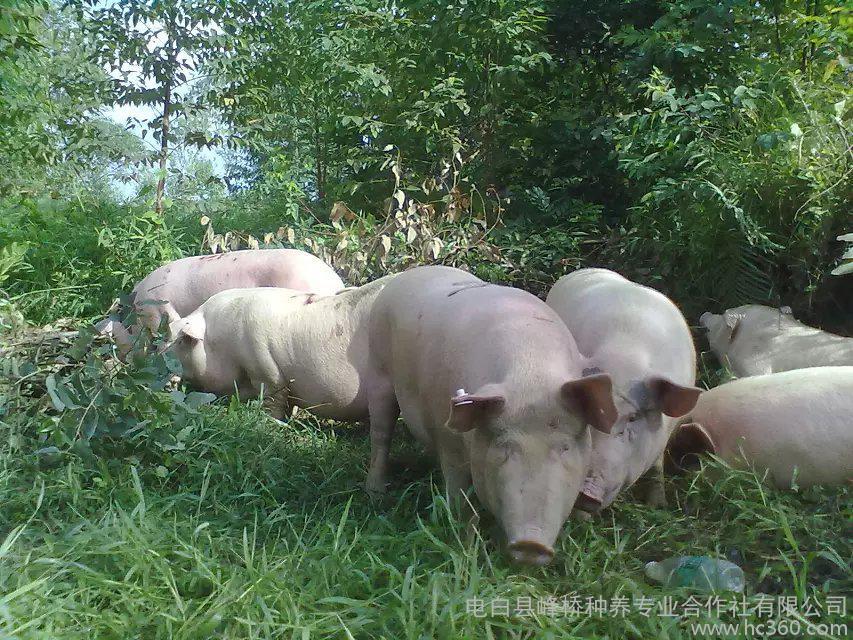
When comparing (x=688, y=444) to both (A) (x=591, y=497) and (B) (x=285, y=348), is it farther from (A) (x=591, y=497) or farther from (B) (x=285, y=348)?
(B) (x=285, y=348)

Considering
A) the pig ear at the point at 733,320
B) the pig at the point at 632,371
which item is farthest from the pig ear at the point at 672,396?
the pig ear at the point at 733,320

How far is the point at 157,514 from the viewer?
275 centimetres

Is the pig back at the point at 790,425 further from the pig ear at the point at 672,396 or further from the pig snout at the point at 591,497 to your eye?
the pig snout at the point at 591,497

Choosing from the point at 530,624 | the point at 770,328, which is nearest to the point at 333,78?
the point at 770,328

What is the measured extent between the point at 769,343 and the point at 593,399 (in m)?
2.55

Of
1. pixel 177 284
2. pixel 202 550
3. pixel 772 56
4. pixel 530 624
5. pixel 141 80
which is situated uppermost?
pixel 772 56

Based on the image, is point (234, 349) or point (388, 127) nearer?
point (234, 349)

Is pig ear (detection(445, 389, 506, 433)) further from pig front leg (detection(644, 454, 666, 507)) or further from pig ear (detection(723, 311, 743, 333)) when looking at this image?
pig ear (detection(723, 311, 743, 333))

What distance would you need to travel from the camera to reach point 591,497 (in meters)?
2.49

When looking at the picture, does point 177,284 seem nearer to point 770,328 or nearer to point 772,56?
point 770,328

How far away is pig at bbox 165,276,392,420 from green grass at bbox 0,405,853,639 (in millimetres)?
813

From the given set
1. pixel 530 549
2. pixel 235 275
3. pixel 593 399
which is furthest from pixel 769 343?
pixel 235 275

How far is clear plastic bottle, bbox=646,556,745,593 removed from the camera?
221cm

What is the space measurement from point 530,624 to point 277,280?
154 inches
